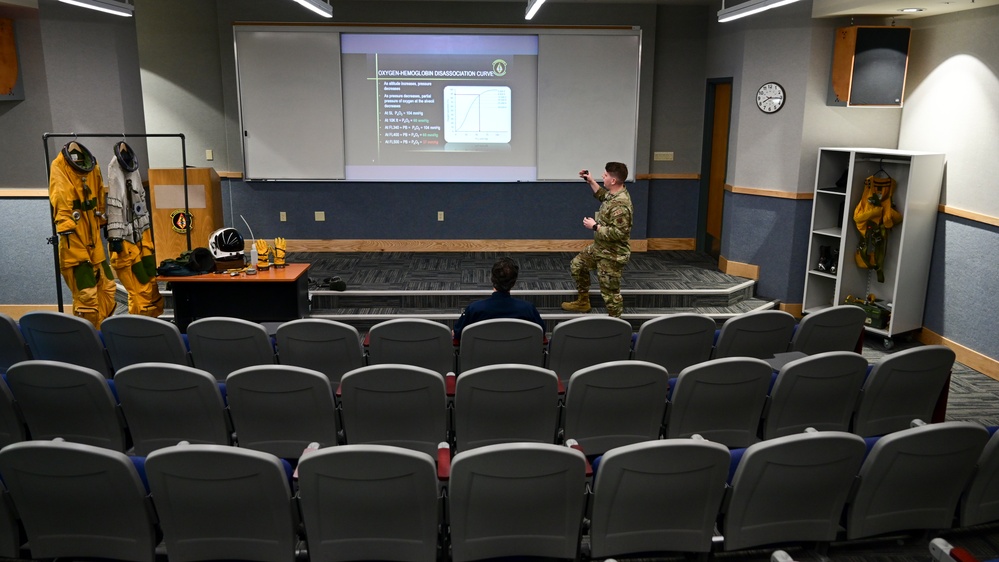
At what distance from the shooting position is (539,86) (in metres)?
9.17

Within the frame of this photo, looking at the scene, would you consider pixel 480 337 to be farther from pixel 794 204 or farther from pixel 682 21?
pixel 682 21

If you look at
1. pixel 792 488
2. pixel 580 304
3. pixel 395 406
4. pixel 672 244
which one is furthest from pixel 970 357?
pixel 395 406

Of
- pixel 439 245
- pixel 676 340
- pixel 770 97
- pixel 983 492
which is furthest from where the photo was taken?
pixel 439 245

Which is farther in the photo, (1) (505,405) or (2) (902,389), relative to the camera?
(2) (902,389)

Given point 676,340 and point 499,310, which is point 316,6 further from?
point 676,340

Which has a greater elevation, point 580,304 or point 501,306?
point 501,306

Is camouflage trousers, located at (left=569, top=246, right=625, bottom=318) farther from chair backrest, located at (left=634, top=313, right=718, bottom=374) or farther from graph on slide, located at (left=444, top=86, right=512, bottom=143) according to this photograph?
graph on slide, located at (left=444, top=86, right=512, bottom=143)

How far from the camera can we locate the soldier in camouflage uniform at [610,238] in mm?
6562

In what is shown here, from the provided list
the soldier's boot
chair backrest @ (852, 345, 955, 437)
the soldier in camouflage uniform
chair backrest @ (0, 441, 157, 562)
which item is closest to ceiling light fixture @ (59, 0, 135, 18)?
the soldier in camouflage uniform

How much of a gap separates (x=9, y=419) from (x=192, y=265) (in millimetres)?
2839

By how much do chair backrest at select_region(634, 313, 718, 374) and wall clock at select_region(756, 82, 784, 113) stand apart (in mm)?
4018

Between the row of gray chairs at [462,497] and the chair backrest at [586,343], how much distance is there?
1711mm

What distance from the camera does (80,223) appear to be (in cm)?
630

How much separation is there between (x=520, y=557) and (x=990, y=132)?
5.85 m
